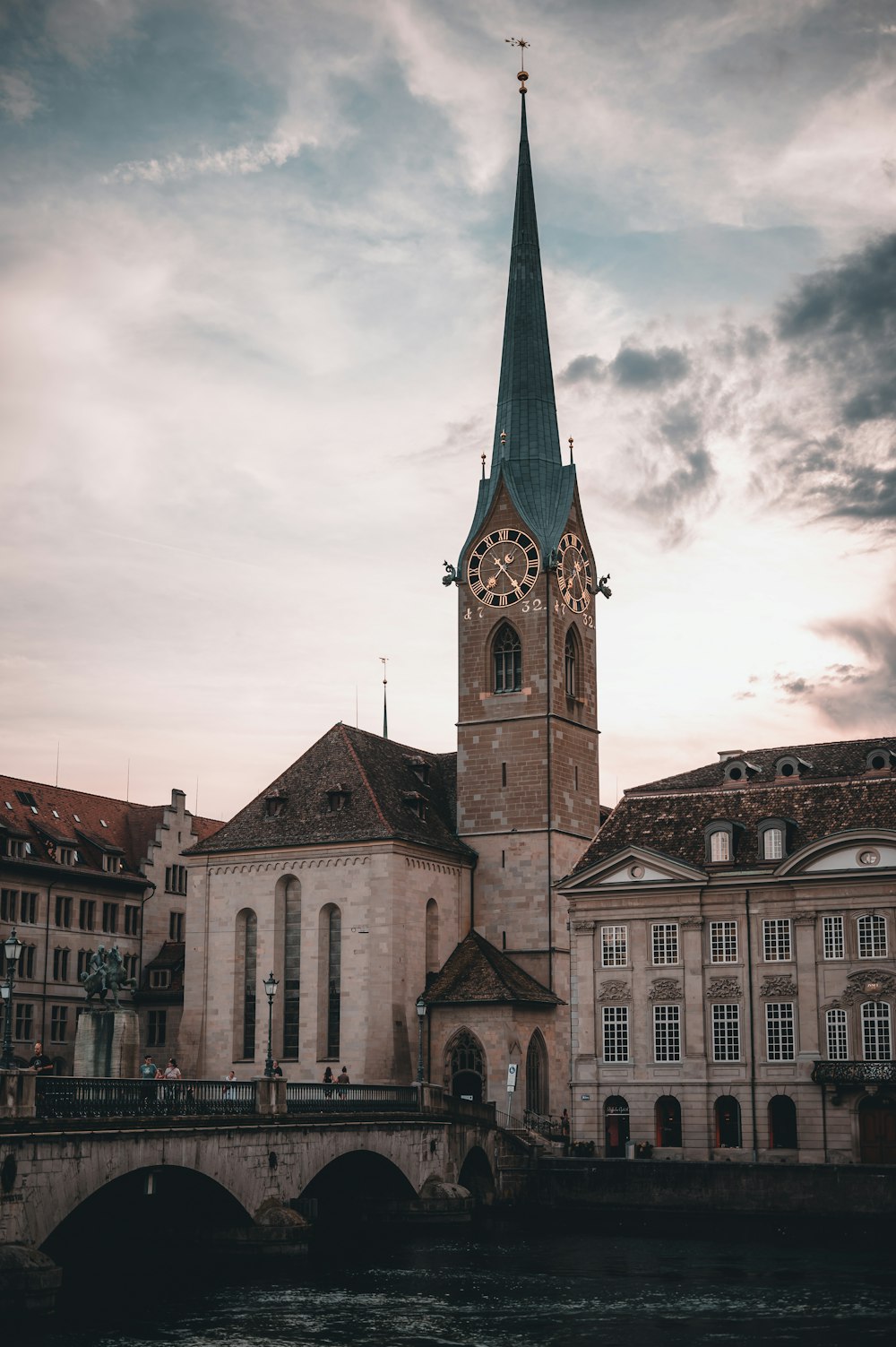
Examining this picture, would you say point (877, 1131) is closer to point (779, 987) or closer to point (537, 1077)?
point (779, 987)

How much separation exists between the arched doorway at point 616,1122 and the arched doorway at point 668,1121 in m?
1.27

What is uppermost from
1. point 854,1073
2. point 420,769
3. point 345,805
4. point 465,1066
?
point 420,769

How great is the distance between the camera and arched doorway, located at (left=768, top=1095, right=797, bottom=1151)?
6056cm

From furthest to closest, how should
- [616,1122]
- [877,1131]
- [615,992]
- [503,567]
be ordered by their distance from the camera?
[503,567], [615,992], [616,1122], [877,1131]

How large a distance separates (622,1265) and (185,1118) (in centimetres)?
1191

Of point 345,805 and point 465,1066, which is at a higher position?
point 345,805

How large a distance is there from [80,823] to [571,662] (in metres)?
24.1

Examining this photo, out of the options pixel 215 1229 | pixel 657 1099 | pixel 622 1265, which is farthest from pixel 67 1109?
pixel 657 1099

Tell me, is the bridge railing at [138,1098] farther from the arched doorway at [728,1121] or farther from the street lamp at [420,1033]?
the arched doorway at [728,1121]

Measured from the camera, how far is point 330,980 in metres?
70.2

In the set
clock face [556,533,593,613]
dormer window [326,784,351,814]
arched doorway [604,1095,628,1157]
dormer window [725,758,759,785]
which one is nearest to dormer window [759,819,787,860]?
dormer window [725,758,759,785]

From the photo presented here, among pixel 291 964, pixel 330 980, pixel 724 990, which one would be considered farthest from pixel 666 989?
pixel 291 964

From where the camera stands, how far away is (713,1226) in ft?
176

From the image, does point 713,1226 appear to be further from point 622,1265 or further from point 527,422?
point 527,422
